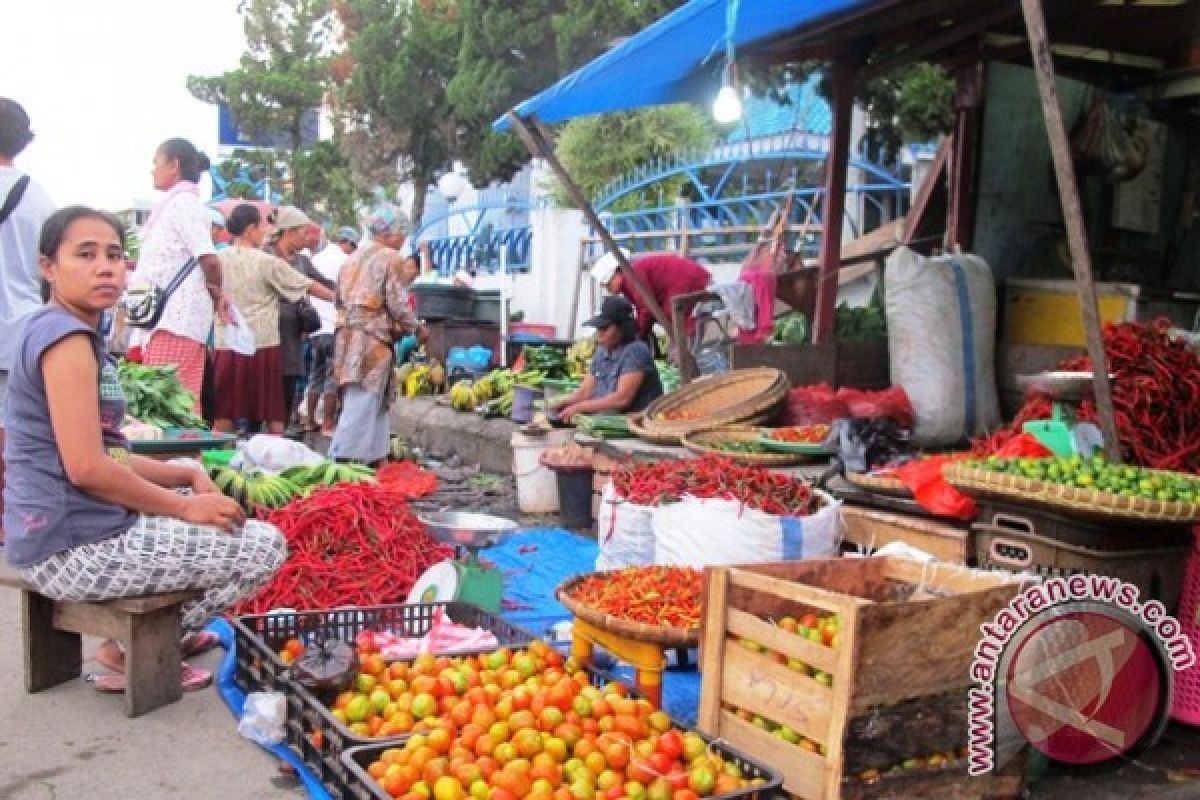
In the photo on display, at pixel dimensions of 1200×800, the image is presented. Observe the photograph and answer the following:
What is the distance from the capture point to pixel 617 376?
758 centimetres

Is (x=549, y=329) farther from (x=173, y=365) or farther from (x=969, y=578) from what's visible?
(x=969, y=578)

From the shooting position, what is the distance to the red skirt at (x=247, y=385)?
27.0ft

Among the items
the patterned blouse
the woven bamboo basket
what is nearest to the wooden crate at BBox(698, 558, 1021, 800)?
the woven bamboo basket

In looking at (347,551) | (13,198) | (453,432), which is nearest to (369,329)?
(13,198)

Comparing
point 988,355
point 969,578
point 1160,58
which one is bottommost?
point 969,578

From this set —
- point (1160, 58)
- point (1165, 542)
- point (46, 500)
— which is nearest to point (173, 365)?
point (46, 500)

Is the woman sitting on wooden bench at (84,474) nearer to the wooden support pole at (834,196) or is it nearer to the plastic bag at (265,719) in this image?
the plastic bag at (265,719)

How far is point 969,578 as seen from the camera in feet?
11.3

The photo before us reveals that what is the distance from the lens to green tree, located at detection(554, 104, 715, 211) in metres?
17.9

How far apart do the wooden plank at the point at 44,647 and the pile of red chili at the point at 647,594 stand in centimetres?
181

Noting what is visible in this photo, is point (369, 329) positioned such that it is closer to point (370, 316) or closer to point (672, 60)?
point (370, 316)

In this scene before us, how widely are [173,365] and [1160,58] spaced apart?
7.25 m

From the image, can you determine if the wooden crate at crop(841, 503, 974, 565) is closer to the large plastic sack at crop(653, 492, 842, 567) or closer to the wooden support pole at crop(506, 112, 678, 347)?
the large plastic sack at crop(653, 492, 842, 567)

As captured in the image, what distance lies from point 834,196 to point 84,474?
591 centimetres
